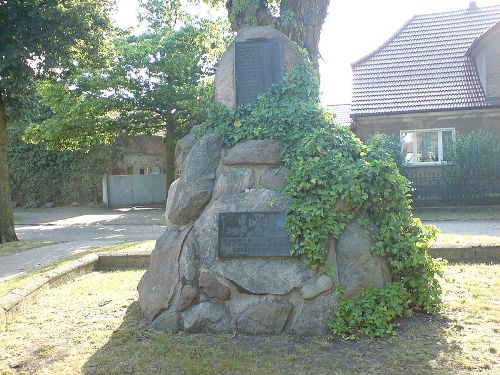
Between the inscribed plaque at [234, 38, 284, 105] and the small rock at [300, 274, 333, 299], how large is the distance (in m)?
2.38

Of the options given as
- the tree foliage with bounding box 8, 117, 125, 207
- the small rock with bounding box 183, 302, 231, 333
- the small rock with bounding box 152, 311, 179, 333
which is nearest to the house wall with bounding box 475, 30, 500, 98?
the small rock with bounding box 183, 302, 231, 333

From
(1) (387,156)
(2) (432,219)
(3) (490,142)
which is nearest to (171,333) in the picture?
(1) (387,156)

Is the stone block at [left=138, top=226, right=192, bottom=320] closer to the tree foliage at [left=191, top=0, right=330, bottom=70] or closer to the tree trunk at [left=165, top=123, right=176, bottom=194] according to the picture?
the tree foliage at [left=191, top=0, right=330, bottom=70]

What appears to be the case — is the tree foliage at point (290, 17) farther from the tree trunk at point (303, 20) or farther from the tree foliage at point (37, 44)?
the tree foliage at point (37, 44)

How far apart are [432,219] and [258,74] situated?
1064 cm

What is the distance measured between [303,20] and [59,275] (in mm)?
5156

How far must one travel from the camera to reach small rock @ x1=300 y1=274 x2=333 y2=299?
14.7ft

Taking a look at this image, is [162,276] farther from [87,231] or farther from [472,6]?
[472,6]

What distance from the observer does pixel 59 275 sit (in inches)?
276

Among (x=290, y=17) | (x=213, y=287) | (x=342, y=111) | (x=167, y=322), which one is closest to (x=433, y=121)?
(x=342, y=111)

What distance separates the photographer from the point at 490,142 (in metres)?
16.9

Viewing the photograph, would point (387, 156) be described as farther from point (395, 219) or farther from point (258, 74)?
point (258, 74)

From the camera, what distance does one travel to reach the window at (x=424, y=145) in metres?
18.8

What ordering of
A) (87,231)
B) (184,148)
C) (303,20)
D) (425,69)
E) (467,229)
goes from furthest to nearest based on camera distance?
→ (425,69), (87,231), (467,229), (303,20), (184,148)
